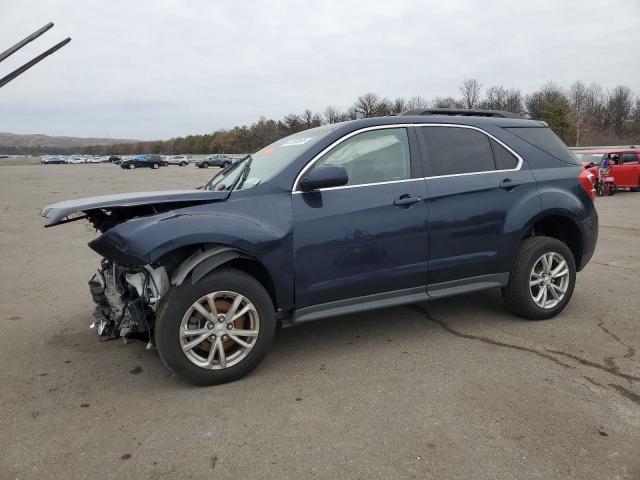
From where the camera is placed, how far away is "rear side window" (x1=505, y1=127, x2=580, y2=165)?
4703mm

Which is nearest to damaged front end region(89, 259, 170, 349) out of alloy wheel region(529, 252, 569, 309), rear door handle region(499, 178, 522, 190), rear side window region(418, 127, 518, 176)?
rear side window region(418, 127, 518, 176)

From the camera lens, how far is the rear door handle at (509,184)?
4.37 m

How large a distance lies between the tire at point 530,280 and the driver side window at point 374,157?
4.50 feet

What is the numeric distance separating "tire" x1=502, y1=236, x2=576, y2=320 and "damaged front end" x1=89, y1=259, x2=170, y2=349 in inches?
118

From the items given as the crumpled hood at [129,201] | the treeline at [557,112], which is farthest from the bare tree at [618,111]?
the crumpled hood at [129,201]

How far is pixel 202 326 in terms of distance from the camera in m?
3.44

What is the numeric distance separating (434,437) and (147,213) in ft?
8.15

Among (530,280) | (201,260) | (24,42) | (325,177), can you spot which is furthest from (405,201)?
(24,42)

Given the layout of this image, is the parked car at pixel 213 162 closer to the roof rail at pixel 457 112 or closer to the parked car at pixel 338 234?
the roof rail at pixel 457 112

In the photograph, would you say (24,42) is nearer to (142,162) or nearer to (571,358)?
(571,358)

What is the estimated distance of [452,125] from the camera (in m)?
4.40

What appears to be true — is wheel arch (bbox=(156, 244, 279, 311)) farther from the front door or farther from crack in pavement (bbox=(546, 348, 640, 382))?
crack in pavement (bbox=(546, 348, 640, 382))

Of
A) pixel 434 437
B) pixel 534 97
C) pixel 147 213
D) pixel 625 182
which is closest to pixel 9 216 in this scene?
pixel 147 213

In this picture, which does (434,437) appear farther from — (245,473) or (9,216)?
(9,216)
